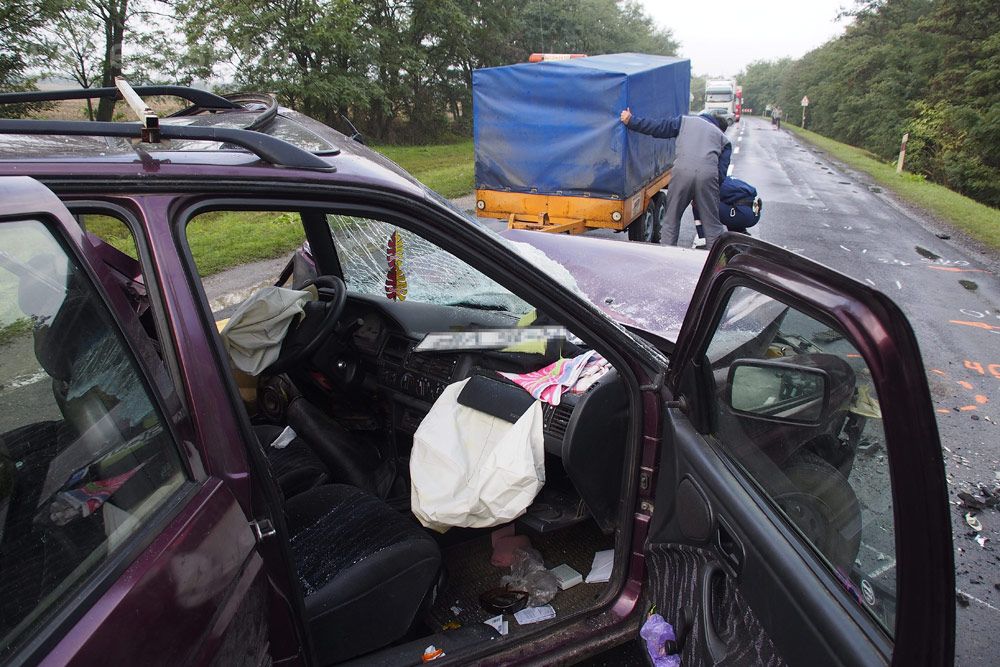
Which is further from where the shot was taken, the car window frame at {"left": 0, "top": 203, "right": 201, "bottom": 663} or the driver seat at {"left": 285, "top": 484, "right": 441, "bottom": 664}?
the driver seat at {"left": 285, "top": 484, "right": 441, "bottom": 664}

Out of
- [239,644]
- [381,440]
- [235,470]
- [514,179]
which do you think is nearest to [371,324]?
[381,440]

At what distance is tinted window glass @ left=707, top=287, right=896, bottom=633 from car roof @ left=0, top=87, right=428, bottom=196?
3.43 feet

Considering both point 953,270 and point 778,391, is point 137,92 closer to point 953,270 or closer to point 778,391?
point 778,391

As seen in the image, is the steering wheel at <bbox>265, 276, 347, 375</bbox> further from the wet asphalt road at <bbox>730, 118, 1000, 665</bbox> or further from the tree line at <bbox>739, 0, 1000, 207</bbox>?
the tree line at <bbox>739, 0, 1000, 207</bbox>

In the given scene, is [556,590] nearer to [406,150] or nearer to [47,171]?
[47,171]

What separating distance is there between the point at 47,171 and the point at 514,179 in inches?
331

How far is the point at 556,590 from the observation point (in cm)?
236

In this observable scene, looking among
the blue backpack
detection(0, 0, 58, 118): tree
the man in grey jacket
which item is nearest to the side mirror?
the man in grey jacket

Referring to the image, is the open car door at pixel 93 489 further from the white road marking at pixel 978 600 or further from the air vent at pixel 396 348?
the white road marking at pixel 978 600

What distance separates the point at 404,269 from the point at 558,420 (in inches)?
62.9

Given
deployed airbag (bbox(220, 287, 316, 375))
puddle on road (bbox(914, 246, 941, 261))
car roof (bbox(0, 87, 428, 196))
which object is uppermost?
car roof (bbox(0, 87, 428, 196))

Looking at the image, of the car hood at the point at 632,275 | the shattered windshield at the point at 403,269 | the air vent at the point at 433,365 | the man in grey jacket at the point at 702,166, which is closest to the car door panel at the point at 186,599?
the air vent at the point at 433,365

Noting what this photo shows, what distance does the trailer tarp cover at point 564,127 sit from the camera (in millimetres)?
8570

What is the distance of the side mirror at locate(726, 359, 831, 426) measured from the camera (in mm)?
1512
